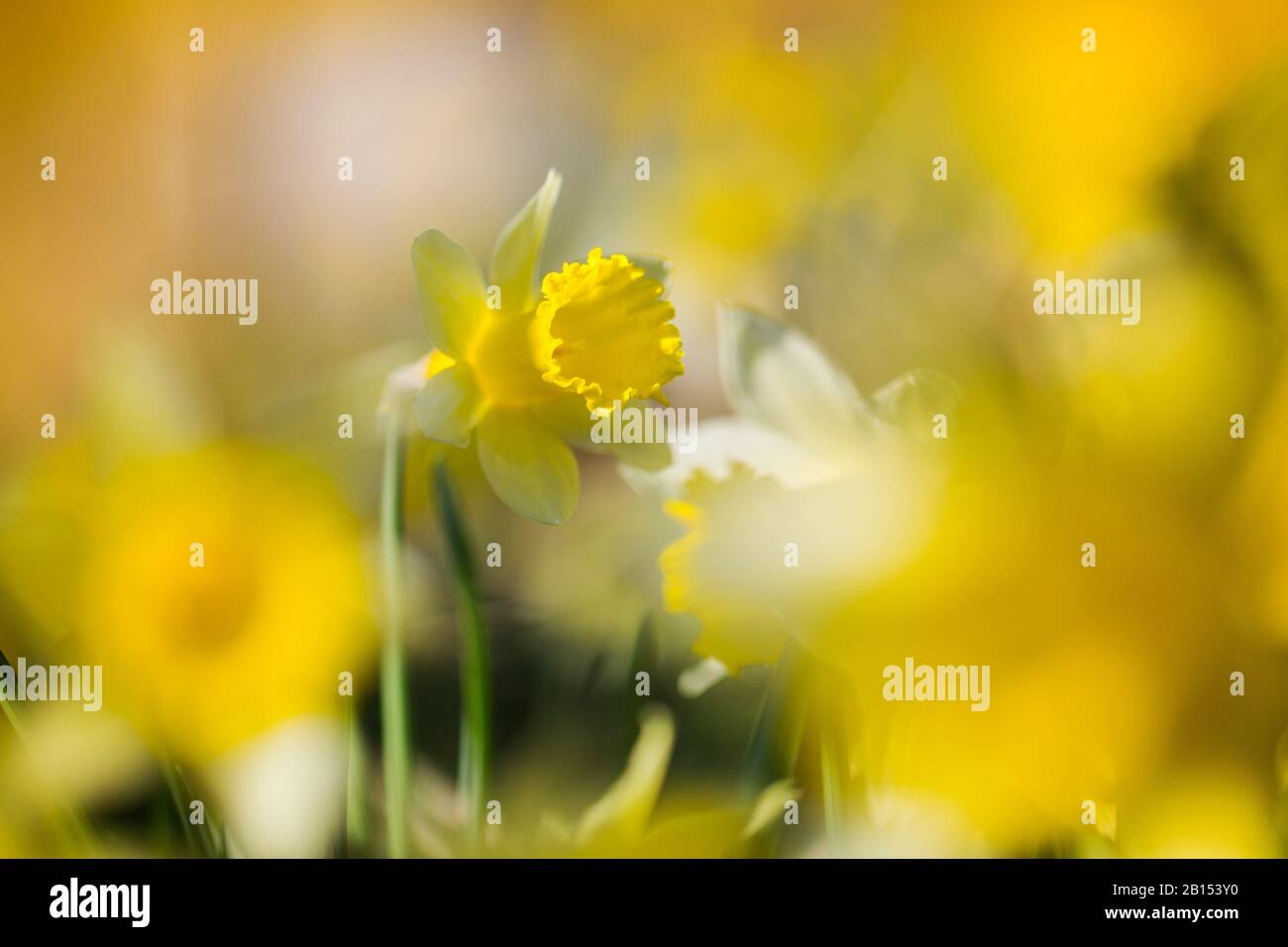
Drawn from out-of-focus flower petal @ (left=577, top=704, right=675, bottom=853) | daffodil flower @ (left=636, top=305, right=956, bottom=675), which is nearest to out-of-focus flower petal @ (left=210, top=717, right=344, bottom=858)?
out-of-focus flower petal @ (left=577, top=704, right=675, bottom=853)

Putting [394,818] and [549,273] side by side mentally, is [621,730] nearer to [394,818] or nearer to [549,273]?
[394,818]

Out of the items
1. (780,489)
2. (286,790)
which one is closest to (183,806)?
(286,790)

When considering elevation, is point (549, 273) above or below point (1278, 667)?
above

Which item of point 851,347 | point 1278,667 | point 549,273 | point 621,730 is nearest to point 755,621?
point 621,730

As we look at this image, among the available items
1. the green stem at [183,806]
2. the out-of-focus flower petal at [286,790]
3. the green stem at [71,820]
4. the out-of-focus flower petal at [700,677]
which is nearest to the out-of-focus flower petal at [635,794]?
the out-of-focus flower petal at [700,677]

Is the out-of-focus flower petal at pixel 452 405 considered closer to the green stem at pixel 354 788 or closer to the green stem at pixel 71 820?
the green stem at pixel 354 788
